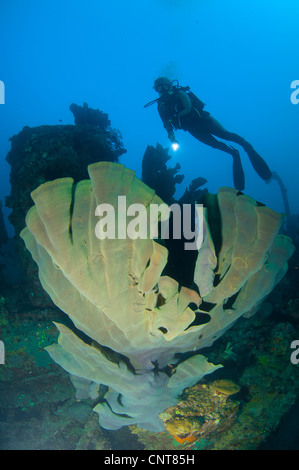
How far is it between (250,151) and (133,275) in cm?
726

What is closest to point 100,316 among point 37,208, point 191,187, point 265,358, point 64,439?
point 37,208

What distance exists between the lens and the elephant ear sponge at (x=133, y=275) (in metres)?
1.72

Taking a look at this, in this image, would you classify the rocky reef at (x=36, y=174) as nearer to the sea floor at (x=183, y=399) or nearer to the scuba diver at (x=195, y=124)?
the sea floor at (x=183, y=399)

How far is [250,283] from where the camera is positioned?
7.95ft

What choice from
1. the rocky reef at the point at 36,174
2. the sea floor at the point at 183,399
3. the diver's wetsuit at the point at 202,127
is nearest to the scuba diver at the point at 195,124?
the diver's wetsuit at the point at 202,127

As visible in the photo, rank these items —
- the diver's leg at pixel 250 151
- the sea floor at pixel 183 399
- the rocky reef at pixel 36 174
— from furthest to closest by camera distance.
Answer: the diver's leg at pixel 250 151 < the rocky reef at pixel 36 174 < the sea floor at pixel 183 399

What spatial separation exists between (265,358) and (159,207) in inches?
107

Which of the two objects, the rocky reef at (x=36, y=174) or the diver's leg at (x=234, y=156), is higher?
the diver's leg at (x=234, y=156)

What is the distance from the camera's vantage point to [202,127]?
26.5ft

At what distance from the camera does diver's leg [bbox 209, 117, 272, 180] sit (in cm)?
747

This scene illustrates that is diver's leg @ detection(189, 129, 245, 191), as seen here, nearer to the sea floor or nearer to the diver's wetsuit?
the diver's wetsuit

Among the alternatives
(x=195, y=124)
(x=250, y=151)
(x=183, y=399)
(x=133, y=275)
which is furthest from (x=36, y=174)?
(x=250, y=151)

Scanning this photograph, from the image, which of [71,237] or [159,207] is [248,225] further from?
[71,237]

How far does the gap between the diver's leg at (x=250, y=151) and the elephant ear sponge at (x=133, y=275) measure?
5729 mm
